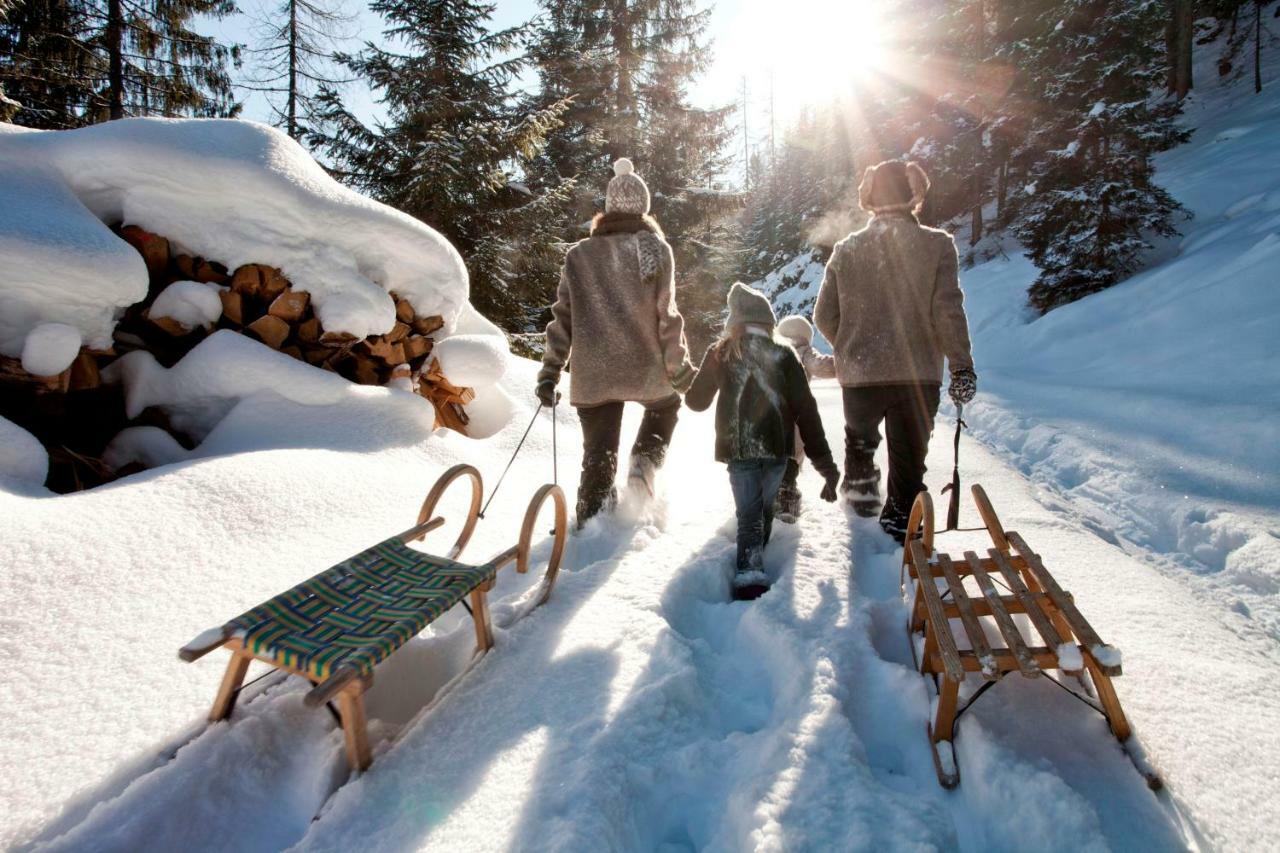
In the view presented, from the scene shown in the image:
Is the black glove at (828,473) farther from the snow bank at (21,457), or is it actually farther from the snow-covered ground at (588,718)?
the snow bank at (21,457)

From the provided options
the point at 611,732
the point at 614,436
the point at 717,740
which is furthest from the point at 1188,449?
the point at 611,732

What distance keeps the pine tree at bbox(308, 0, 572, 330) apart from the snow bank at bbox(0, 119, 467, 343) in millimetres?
3783

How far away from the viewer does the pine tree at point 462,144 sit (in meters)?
8.59

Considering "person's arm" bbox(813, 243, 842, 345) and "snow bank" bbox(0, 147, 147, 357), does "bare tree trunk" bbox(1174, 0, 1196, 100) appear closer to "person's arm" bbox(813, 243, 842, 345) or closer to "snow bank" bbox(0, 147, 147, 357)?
"person's arm" bbox(813, 243, 842, 345)

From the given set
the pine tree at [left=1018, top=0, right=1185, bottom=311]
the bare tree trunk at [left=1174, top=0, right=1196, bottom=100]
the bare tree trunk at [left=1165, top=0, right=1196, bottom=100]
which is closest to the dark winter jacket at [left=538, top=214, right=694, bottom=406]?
the pine tree at [left=1018, top=0, right=1185, bottom=311]

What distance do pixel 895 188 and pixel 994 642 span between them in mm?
2508

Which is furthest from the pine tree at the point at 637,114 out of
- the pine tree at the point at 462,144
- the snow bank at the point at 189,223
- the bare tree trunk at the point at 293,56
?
the snow bank at the point at 189,223

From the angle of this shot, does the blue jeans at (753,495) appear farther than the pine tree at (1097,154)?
No

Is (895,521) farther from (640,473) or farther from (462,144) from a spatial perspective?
(462,144)

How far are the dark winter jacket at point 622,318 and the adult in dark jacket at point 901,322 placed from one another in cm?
109

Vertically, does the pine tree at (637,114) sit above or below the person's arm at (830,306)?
above

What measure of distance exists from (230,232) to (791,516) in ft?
14.5

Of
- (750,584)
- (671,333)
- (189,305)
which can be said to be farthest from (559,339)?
(189,305)

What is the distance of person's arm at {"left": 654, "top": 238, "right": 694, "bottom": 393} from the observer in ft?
12.1
